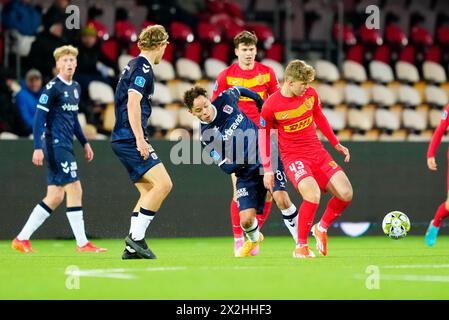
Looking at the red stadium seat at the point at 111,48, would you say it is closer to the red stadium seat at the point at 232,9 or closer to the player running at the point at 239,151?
the red stadium seat at the point at 232,9

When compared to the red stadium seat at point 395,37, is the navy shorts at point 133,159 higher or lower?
lower

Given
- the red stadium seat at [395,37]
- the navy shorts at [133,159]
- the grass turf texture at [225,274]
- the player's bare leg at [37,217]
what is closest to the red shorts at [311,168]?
the grass turf texture at [225,274]

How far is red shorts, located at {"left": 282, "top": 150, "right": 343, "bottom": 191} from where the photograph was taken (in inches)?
408

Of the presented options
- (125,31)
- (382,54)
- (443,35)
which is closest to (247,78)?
(125,31)

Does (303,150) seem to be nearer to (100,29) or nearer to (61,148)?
(61,148)

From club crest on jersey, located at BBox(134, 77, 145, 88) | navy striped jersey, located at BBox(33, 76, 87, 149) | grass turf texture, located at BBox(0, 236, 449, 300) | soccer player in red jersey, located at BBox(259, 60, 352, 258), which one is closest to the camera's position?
grass turf texture, located at BBox(0, 236, 449, 300)

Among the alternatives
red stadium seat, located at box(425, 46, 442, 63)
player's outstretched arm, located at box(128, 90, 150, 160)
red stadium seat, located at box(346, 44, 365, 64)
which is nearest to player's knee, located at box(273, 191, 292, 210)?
player's outstretched arm, located at box(128, 90, 150, 160)

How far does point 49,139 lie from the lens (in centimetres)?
1176

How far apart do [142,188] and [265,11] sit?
1114 cm

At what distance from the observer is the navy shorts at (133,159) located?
399 inches

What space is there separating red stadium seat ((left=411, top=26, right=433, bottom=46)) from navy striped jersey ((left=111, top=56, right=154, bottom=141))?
12.2 m

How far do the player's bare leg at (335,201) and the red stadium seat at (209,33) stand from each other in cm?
837

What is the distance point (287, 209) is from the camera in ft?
35.3

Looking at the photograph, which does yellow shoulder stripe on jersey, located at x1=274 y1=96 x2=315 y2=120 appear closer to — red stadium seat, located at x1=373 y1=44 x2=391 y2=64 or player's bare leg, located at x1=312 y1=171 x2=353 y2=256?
player's bare leg, located at x1=312 y1=171 x2=353 y2=256
